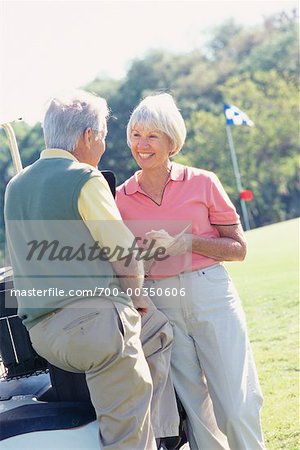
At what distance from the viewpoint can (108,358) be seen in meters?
3.17

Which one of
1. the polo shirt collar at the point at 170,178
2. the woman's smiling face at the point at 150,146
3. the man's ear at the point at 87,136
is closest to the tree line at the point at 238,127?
the polo shirt collar at the point at 170,178

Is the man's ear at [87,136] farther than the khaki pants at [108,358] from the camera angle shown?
Yes

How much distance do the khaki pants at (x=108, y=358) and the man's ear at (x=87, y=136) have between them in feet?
2.04

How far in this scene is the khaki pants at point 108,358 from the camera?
10.3ft

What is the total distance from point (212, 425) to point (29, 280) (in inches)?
52.6

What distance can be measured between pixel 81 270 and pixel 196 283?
0.90 metres

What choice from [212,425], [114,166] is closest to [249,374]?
[212,425]

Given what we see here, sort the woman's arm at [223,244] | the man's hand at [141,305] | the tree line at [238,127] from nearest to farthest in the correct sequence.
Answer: the man's hand at [141,305]
the woman's arm at [223,244]
the tree line at [238,127]

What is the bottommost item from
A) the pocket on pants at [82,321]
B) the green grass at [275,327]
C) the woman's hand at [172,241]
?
the green grass at [275,327]

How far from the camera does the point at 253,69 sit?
67500 mm

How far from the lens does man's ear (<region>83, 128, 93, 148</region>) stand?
10.7ft

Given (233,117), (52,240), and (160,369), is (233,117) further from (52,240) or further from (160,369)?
(52,240)

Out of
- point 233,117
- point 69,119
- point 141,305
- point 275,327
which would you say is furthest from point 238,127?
point 69,119

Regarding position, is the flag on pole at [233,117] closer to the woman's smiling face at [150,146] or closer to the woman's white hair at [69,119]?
the woman's smiling face at [150,146]
